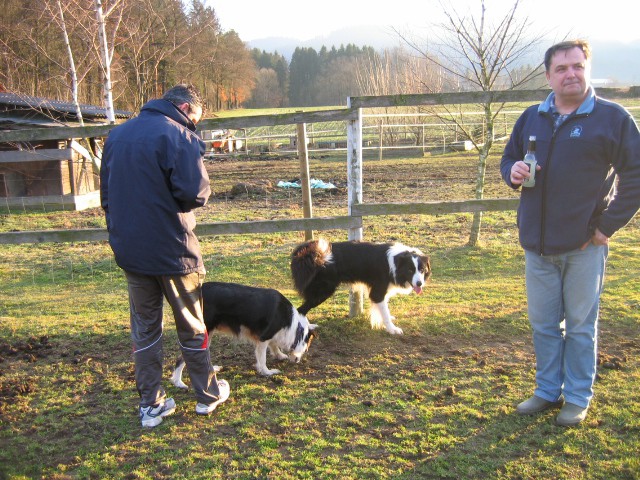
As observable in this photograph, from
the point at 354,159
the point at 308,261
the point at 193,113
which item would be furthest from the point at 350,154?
the point at 193,113

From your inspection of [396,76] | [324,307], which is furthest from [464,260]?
[396,76]

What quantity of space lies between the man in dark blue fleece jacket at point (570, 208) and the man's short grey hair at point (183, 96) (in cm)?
221

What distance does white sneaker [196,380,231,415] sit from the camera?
3.76 metres

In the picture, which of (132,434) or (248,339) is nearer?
(132,434)

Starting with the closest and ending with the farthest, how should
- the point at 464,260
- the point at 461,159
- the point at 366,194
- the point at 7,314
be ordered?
the point at 7,314, the point at 464,260, the point at 366,194, the point at 461,159

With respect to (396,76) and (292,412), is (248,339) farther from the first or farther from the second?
(396,76)

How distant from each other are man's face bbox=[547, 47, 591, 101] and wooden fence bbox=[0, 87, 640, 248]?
1910 millimetres

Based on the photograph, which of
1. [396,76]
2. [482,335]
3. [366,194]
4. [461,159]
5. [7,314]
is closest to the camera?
[482,335]

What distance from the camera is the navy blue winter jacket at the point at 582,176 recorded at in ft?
10.4

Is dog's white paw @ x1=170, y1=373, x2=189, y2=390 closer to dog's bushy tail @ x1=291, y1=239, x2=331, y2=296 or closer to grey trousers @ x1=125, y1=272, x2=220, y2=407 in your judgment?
grey trousers @ x1=125, y1=272, x2=220, y2=407

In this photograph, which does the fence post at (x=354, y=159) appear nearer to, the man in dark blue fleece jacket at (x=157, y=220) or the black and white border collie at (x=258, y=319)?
the black and white border collie at (x=258, y=319)

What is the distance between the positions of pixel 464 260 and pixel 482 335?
3.14 metres

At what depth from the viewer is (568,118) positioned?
130 inches

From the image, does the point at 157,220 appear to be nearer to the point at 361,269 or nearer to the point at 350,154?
the point at 350,154
